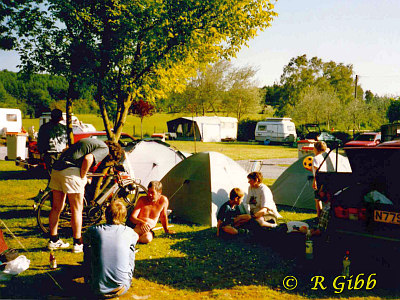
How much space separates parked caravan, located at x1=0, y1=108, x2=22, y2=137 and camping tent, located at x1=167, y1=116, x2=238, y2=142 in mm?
14774

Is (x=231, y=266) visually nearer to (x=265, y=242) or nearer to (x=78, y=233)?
(x=265, y=242)

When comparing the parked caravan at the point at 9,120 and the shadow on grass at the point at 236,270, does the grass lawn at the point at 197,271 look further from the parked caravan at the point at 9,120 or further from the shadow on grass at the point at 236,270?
the parked caravan at the point at 9,120

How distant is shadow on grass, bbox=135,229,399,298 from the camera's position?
13.7 ft

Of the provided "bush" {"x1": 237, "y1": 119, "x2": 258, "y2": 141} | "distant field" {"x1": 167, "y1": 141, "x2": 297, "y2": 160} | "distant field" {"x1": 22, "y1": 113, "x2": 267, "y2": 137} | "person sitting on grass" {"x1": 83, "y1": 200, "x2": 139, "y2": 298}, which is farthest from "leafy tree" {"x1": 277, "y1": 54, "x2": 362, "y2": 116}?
"person sitting on grass" {"x1": 83, "y1": 200, "x2": 139, "y2": 298}

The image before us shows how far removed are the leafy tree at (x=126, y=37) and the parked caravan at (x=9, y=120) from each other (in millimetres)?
23270

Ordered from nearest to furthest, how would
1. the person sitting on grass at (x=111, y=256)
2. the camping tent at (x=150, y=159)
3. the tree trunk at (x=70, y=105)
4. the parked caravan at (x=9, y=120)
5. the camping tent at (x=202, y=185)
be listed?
the person sitting on grass at (x=111, y=256), the camping tent at (x=202, y=185), the tree trunk at (x=70, y=105), the camping tent at (x=150, y=159), the parked caravan at (x=9, y=120)

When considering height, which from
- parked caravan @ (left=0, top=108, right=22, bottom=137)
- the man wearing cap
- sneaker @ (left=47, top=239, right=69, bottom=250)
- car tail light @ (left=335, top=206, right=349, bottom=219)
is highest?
parked caravan @ (left=0, top=108, right=22, bottom=137)

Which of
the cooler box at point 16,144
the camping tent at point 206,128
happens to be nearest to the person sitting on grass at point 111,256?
the cooler box at point 16,144

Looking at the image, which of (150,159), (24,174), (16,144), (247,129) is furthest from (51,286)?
(247,129)

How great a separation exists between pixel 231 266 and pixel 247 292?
2.59ft

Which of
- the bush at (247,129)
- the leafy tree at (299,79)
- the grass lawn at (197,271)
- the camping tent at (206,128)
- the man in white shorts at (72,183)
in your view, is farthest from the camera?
the leafy tree at (299,79)

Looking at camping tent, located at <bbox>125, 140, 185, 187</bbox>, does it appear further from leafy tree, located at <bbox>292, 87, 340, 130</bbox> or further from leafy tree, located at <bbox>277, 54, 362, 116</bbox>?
leafy tree, located at <bbox>277, 54, 362, 116</bbox>

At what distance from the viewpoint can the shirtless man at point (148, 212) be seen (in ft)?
18.8

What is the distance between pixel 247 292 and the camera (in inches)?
158
